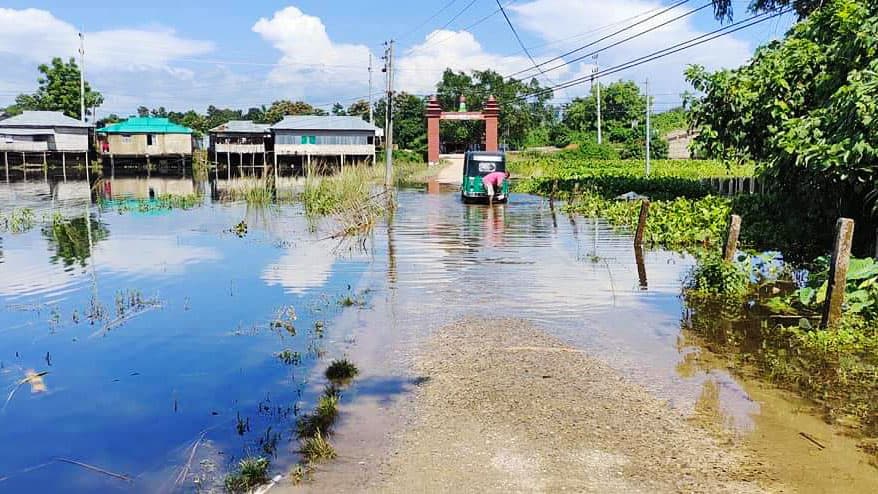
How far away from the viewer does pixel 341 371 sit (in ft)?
26.6

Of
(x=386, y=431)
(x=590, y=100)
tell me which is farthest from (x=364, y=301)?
(x=590, y=100)

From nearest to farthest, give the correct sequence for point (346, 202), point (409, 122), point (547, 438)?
point (547, 438), point (346, 202), point (409, 122)

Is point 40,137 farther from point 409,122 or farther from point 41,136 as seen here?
point 409,122

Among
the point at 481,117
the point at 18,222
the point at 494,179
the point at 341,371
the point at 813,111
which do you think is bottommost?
the point at 341,371

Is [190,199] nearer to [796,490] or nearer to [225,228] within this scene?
[225,228]

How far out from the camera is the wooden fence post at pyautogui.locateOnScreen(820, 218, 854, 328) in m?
8.63

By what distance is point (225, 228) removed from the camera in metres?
22.6

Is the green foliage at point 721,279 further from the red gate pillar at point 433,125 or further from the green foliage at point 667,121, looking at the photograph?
the green foliage at point 667,121

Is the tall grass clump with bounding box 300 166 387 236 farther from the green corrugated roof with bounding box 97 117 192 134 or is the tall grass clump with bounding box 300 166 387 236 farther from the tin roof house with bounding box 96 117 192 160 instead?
the tin roof house with bounding box 96 117 192 160

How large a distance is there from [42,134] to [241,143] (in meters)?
16.6

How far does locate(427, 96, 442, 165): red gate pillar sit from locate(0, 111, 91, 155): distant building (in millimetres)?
30286

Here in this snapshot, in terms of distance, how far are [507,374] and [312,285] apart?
6.12 m

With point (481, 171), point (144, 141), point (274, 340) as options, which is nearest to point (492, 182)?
point (481, 171)

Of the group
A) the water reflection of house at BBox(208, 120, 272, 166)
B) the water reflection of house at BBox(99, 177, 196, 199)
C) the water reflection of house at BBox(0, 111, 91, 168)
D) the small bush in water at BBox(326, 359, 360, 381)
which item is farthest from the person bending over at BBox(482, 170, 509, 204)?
the water reflection of house at BBox(0, 111, 91, 168)
